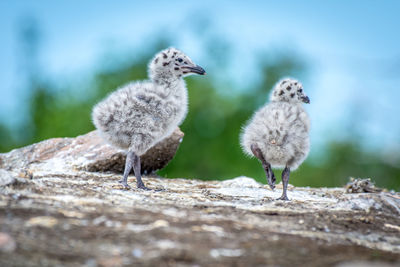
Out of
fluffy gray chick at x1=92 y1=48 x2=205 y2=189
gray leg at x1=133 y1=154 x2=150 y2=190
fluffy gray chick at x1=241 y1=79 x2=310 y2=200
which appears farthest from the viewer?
gray leg at x1=133 y1=154 x2=150 y2=190

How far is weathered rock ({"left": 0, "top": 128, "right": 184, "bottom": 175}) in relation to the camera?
29.8 feet

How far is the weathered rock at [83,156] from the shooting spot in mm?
9070

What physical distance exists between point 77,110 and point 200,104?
16.5ft

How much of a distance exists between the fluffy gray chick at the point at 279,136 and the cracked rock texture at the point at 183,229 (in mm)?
671

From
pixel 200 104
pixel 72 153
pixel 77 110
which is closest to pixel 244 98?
pixel 200 104

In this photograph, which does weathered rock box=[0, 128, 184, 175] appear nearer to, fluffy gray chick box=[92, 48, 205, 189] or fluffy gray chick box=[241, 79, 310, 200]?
fluffy gray chick box=[92, 48, 205, 189]

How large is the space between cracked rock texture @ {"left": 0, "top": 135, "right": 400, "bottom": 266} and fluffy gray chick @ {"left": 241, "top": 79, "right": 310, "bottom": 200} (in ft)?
2.20

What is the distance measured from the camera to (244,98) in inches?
889

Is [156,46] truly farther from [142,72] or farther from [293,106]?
[293,106]

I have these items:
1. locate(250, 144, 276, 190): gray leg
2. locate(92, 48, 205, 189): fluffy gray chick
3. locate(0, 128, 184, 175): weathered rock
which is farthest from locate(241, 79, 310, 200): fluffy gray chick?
locate(0, 128, 184, 175): weathered rock

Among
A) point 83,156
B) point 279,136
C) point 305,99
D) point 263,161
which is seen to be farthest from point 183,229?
point 83,156

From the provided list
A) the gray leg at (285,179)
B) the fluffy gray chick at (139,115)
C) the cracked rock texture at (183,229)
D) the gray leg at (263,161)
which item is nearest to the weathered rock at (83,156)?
the fluffy gray chick at (139,115)

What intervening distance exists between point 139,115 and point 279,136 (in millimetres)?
1963

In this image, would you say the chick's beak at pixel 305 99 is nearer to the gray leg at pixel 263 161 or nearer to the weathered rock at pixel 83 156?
the gray leg at pixel 263 161
